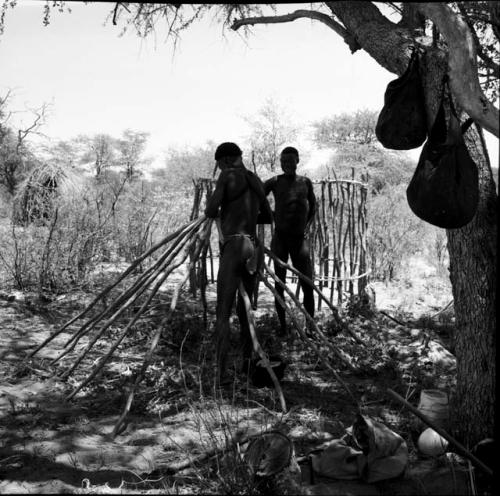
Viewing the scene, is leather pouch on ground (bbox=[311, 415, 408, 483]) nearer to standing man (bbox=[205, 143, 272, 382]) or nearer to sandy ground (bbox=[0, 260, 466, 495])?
sandy ground (bbox=[0, 260, 466, 495])

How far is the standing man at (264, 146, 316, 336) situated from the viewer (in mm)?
5934

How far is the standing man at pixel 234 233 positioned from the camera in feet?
14.6

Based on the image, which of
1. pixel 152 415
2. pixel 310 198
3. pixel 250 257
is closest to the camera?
pixel 152 415

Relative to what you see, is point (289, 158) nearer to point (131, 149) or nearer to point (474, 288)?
point (474, 288)

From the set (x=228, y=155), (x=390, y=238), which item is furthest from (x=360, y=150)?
(x=228, y=155)

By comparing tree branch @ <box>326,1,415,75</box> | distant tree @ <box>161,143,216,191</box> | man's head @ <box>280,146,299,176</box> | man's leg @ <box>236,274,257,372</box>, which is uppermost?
distant tree @ <box>161,143,216,191</box>

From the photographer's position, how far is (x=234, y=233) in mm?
4609

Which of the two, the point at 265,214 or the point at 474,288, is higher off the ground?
the point at 265,214

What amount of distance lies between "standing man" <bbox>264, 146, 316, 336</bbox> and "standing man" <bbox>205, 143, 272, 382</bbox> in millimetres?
1242

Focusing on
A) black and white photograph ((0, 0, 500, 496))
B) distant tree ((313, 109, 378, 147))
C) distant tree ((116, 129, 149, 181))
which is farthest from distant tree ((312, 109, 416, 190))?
black and white photograph ((0, 0, 500, 496))

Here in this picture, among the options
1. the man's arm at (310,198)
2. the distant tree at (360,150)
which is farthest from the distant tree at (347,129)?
the man's arm at (310,198)

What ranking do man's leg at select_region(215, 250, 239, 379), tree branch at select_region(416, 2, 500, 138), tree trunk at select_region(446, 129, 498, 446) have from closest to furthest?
tree branch at select_region(416, 2, 500, 138) → tree trunk at select_region(446, 129, 498, 446) → man's leg at select_region(215, 250, 239, 379)

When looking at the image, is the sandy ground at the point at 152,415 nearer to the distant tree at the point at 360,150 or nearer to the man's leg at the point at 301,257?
the man's leg at the point at 301,257

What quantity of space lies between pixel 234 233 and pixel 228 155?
628 mm
